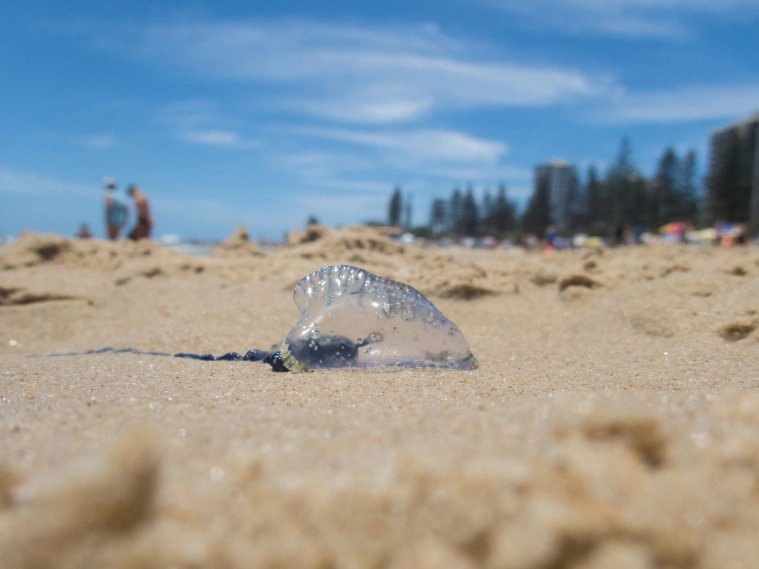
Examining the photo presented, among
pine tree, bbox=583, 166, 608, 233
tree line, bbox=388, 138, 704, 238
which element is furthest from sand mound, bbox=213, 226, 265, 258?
pine tree, bbox=583, 166, 608, 233

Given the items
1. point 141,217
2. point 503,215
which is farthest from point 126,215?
point 503,215

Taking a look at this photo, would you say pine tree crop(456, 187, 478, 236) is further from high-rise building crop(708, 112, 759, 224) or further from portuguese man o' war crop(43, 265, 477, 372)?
portuguese man o' war crop(43, 265, 477, 372)

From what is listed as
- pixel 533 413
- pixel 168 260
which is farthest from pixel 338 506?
pixel 168 260

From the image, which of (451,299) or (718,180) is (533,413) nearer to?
(451,299)

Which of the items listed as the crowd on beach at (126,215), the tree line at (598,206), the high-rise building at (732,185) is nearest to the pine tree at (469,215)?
the tree line at (598,206)

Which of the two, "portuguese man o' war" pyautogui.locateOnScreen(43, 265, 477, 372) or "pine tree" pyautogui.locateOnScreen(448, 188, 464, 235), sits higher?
"pine tree" pyautogui.locateOnScreen(448, 188, 464, 235)
